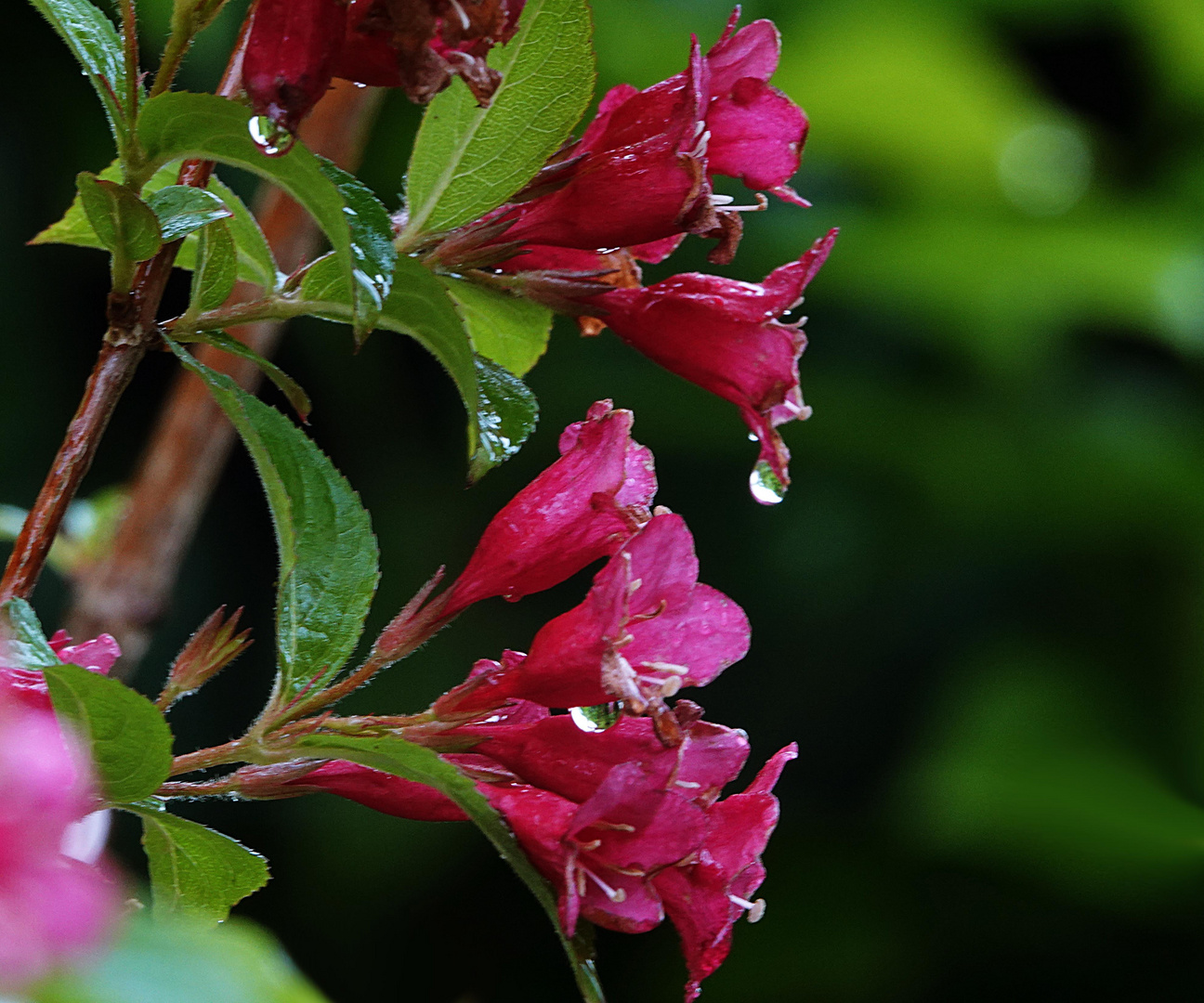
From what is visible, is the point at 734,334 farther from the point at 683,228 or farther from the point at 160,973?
the point at 160,973

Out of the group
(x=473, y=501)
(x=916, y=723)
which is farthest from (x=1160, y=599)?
(x=473, y=501)

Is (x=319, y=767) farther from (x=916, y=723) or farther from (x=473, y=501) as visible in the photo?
(x=916, y=723)

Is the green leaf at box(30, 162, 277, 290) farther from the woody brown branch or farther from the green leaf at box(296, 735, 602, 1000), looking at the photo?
the woody brown branch

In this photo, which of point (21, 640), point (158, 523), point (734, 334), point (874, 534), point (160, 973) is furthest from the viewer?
point (874, 534)

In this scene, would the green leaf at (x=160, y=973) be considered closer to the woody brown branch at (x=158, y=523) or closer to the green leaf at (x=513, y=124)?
the green leaf at (x=513, y=124)

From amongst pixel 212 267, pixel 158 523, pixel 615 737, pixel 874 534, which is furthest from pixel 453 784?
pixel 874 534

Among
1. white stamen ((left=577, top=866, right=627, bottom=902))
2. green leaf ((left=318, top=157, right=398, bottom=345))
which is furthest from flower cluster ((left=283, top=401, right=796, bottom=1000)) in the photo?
green leaf ((left=318, top=157, right=398, bottom=345))

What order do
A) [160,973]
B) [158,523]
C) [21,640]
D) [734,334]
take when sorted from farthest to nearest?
[158,523] < [734,334] < [21,640] < [160,973]
